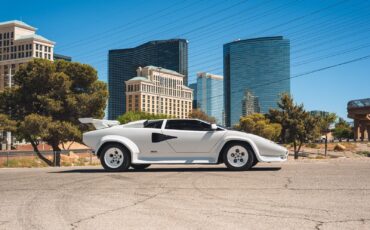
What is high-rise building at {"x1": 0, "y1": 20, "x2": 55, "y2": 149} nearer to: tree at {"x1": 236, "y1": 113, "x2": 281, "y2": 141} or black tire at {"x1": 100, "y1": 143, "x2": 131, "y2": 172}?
tree at {"x1": 236, "y1": 113, "x2": 281, "y2": 141}

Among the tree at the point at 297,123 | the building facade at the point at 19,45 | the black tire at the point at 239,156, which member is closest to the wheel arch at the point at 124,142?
the black tire at the point at 239,156

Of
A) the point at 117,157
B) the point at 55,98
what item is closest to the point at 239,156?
the point at 117,157

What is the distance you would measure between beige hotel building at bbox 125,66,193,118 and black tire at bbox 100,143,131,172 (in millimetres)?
139375

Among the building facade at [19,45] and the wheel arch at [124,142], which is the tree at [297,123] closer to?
the wheel arch at [124,142]

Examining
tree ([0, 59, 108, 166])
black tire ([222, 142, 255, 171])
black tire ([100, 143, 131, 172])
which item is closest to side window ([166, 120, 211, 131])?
black tire ([222, 142, 255, 171])

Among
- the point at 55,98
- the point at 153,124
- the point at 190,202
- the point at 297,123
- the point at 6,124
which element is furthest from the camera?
A: the point at 297,123

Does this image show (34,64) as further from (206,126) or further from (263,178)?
(263,178)

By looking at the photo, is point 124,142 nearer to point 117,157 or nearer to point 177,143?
point 117,157

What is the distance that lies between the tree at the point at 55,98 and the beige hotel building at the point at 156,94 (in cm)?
11755

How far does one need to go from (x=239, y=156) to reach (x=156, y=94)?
15040 cm

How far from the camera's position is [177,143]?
458 inches

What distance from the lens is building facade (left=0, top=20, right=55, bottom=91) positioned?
6152 inches

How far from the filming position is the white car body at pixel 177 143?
11.3m

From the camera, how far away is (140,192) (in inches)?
303
